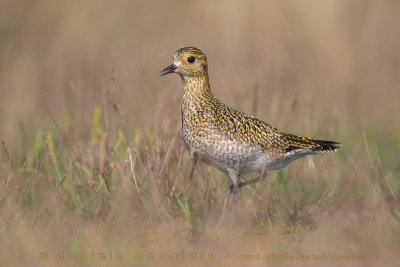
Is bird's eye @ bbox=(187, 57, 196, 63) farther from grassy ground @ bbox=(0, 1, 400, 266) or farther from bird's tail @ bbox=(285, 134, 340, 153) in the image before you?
bird's tail @ bbox=(285, 134, 340, 153)

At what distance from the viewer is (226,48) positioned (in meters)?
9.93

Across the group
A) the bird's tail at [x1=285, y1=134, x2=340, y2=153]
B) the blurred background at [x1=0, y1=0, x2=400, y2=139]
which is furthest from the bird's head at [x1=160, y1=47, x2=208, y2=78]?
the blurred background at [x1=0, y1=0, x2=400, y2=139]

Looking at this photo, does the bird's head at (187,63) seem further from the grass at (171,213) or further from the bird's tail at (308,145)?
the bird's tail at (308,145)

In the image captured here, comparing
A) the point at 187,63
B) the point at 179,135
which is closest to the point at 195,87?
the point at 187,63

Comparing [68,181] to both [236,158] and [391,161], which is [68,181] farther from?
[391,161]

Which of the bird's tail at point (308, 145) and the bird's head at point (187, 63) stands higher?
the bird's head at point (187, 63)

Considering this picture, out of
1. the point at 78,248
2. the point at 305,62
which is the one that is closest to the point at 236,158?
the point at 78,248

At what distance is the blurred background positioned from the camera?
9344 mm

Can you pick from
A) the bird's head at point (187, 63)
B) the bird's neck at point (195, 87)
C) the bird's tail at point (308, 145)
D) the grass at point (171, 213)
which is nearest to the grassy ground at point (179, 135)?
the grass at point (171, 213)

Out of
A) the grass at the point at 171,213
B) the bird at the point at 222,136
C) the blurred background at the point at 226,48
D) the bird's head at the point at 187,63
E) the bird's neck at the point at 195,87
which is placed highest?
the blurred background at the point at 226,48

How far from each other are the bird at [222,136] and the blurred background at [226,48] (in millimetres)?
2748

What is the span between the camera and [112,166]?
5383mm

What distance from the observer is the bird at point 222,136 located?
5.29 metres

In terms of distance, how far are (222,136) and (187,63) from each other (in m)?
0.80
